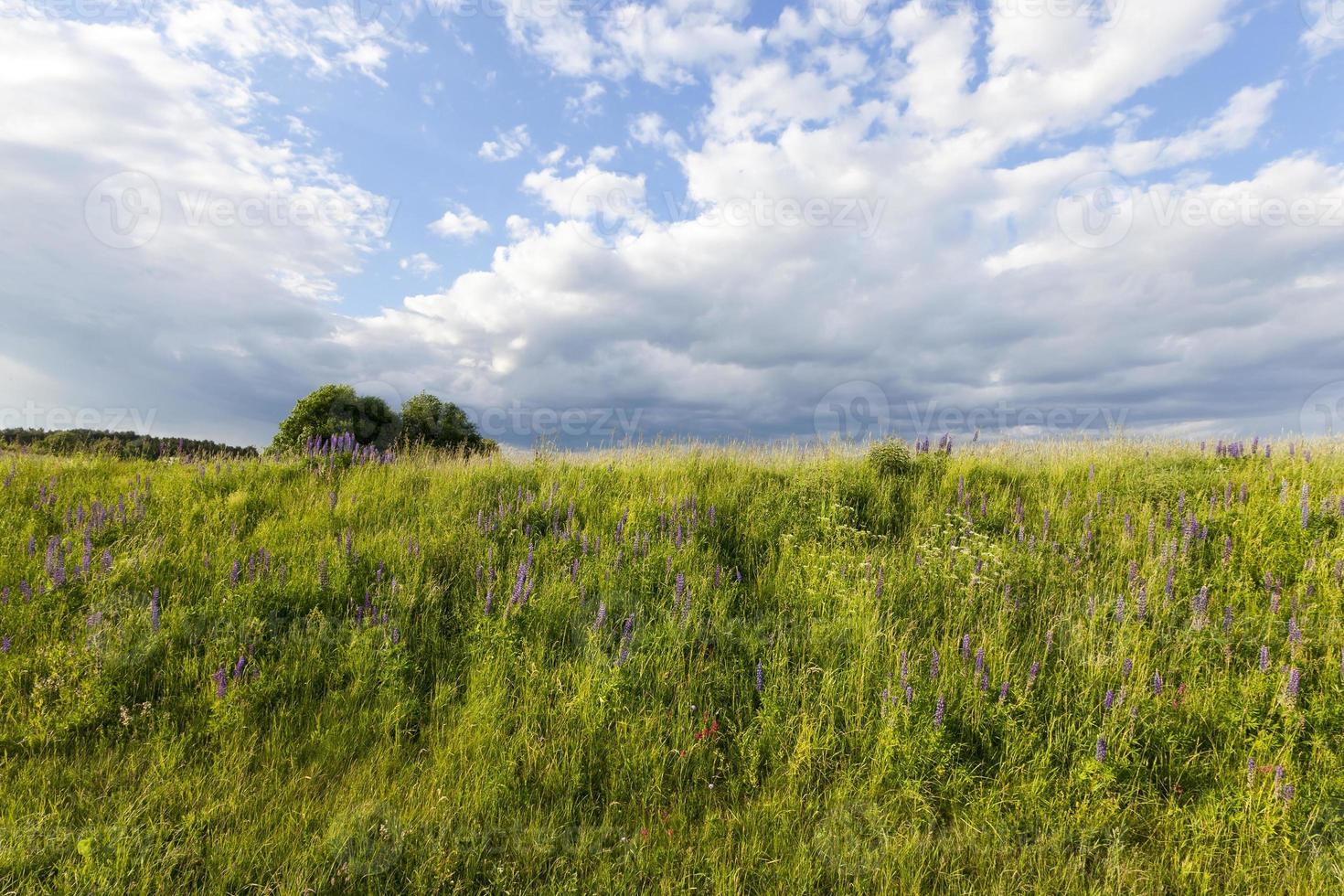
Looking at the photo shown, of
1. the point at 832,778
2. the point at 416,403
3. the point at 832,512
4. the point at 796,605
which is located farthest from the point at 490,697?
the point at 416,403

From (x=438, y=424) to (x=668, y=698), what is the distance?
2469cm

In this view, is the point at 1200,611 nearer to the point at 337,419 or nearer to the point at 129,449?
the point at 129,449

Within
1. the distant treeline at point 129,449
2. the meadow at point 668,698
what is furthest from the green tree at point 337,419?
the meadow at point 668,698

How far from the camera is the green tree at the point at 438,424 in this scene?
26016 millimetres

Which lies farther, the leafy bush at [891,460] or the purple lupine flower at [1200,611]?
the leafy bush at [891,460]

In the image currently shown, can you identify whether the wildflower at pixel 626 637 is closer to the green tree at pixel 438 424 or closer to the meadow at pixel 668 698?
the meadow at pixel 668 698

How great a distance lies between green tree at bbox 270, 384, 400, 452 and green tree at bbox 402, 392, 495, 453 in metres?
1.47

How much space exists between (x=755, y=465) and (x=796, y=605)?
4475 mm

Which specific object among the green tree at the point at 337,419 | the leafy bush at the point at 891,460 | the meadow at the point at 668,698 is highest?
the green tree at the point at 337,419

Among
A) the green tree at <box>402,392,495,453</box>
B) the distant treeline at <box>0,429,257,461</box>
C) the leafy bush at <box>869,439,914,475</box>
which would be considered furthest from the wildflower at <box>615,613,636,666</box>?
the green tree at <box>402,392,495,453</box>

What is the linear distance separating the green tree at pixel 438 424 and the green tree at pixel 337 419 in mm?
1468

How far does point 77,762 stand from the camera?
3900 mm

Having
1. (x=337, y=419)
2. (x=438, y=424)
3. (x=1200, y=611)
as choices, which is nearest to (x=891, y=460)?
(x=1200, y=611)

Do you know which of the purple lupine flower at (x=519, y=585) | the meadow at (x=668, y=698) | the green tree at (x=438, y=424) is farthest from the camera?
the green tree at (x=438, y=424)
